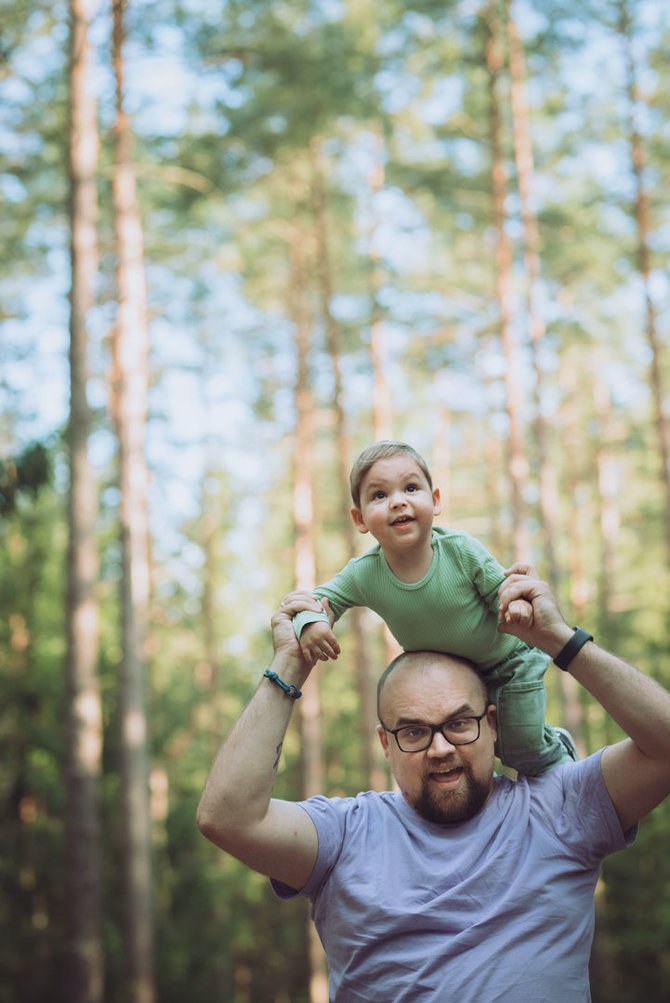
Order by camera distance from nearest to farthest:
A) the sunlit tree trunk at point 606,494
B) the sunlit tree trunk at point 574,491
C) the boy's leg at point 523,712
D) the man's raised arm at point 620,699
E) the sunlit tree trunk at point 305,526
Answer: the man's raised arm at point 620,699 → the boy's leg at point 523,712 → the sunlit tree trunk at point 305,526 → the sunlit tree trunk at point 574,491 → the sunlit tree trunk at point 606,494

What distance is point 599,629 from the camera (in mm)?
16875

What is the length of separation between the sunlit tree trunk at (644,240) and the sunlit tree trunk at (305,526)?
17.6 feet

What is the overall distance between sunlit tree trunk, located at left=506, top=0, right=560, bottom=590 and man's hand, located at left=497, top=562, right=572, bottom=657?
10084 mm

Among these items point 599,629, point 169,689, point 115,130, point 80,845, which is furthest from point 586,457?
point 80,845

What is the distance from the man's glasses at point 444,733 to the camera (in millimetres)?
2670

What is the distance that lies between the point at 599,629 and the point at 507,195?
7863 mm

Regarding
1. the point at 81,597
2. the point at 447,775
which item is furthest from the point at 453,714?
the point at 81,597

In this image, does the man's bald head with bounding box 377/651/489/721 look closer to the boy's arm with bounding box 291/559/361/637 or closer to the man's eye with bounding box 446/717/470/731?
the man's eye with bounding box 446/717/470/731

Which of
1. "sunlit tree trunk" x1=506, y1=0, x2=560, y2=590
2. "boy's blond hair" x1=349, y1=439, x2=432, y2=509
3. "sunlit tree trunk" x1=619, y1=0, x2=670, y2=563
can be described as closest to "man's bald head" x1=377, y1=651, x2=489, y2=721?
"boy's blond hair" x1=349, y1=439, x2=432, y2=509

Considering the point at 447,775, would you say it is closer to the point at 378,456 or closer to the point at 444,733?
the point at 444,733

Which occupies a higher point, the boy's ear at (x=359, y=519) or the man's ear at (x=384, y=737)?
the boy's ear at (x=359, y=519)

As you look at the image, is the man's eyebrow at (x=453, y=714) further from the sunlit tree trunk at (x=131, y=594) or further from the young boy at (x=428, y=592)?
the sunlit tree trunk at (x=131, y=594)

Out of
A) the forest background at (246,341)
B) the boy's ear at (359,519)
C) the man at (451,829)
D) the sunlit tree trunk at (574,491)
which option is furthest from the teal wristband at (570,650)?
the sunlit tree trunk at (574,491)

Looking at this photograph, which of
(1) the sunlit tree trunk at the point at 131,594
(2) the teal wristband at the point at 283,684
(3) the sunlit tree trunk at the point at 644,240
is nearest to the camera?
(2) the teal wristband at the point at 283,684
